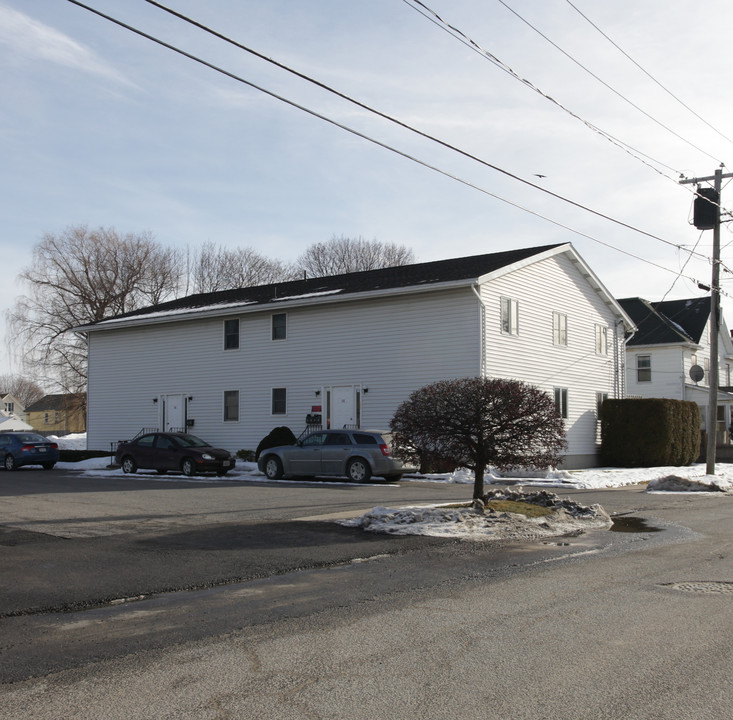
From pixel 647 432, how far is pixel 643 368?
15254mm

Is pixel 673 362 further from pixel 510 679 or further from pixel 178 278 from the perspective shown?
pixel 510 679

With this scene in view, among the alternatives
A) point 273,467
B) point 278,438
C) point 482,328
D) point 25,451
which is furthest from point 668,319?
point 25,451

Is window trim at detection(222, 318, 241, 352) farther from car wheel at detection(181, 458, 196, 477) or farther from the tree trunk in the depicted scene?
the tree trunk

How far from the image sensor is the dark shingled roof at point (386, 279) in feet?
93.1

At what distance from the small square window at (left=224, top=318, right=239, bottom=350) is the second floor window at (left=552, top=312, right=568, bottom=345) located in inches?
496

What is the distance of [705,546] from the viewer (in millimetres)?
11172

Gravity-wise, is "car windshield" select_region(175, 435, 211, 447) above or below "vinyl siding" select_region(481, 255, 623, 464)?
below

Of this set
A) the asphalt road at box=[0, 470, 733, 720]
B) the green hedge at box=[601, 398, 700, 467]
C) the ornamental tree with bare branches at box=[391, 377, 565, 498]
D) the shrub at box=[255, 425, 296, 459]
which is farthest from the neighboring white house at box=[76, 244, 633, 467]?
the asphalt road at box=[0, 470, 733, 720]

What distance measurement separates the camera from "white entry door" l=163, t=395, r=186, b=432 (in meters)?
33.9

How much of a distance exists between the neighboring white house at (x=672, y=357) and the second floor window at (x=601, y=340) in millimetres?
8440

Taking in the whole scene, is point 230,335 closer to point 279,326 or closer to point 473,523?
→ point 279,326

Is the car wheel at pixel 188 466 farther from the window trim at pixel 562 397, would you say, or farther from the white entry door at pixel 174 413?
the window trim at pixel 562 397

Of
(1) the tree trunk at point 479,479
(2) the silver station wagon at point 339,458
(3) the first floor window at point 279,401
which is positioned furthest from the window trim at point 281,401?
(1) the tree trunk at point 479,479

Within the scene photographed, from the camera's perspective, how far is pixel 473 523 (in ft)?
40.6
